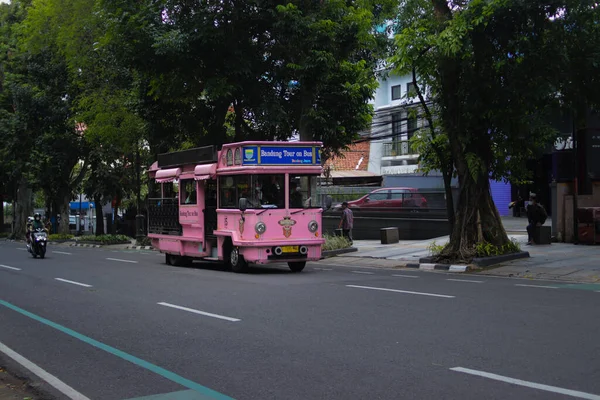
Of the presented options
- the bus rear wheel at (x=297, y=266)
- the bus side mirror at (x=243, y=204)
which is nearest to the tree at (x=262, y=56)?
the bus side mirror at (x=243, y=204)

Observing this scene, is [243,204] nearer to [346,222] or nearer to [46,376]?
[46,376]

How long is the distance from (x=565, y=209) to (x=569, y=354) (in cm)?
1610

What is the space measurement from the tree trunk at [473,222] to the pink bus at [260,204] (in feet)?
13.1

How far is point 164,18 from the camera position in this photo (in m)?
20.1

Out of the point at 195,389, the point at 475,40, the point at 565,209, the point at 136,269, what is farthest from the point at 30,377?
the point at 565,209

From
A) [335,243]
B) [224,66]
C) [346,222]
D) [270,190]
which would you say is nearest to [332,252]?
[335,243]

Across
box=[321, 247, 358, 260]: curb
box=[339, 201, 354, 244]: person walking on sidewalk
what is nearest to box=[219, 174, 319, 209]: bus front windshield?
box=[321, 247, 358, 260]: curb

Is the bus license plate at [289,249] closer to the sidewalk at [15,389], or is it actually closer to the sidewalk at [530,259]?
the sidewalk at [530,259]

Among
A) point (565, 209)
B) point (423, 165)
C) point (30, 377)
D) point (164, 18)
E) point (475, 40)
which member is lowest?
point (30, 377)

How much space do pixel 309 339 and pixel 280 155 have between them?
896 centimetres

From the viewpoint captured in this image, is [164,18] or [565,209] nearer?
[164,18]

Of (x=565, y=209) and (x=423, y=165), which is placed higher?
(x=423, y=165)

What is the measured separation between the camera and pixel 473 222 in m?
17.6

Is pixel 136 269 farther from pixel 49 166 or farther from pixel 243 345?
pixel 49 166
